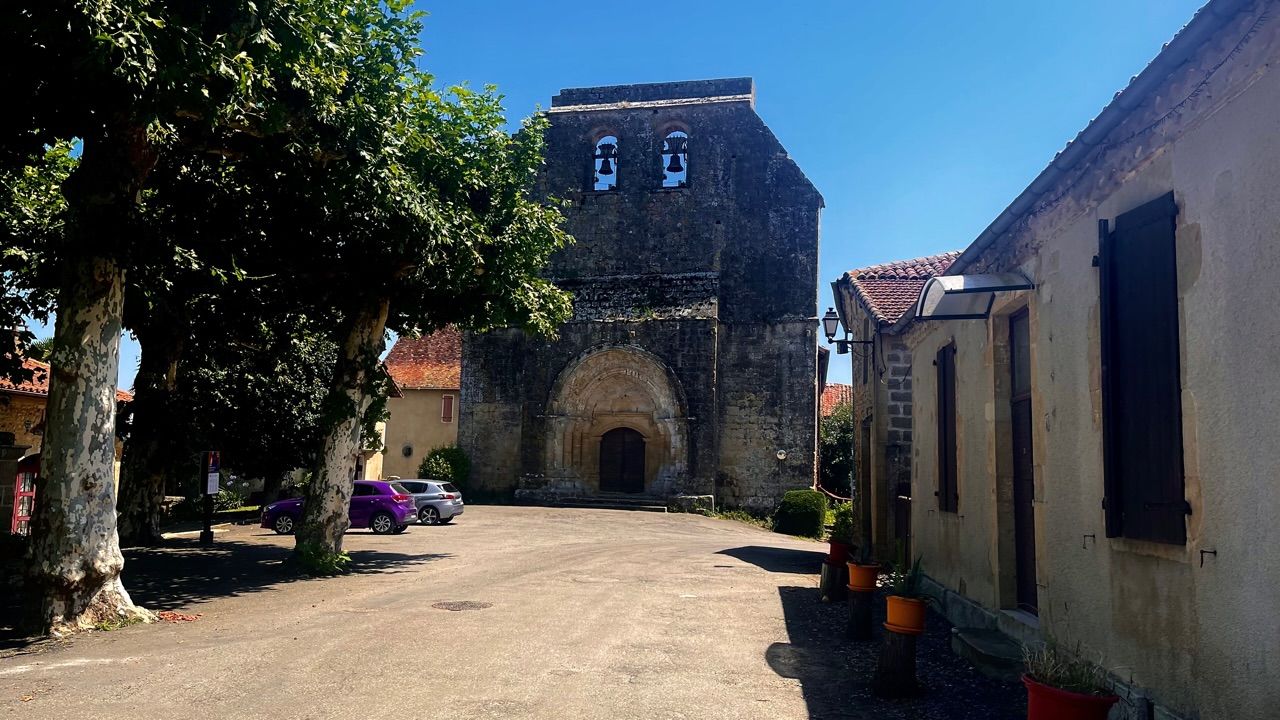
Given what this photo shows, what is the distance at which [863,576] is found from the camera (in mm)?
8602

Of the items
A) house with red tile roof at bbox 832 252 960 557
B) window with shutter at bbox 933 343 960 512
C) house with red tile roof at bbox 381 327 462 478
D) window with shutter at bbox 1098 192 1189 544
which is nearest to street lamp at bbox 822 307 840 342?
house with red tile roof at bbox 832 252 960 557

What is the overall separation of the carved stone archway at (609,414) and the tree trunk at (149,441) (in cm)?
1405

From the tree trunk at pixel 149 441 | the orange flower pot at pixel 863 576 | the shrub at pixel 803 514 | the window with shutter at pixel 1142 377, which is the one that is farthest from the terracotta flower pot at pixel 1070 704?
the shrub at pixel 803 514

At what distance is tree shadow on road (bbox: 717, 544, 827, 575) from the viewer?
593 inches

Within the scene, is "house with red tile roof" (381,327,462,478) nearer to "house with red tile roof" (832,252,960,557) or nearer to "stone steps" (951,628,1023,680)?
"house with red tile roof" (832,252,960,557)


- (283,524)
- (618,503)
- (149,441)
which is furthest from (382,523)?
(618,503)

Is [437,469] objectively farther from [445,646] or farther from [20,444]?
[445,646]

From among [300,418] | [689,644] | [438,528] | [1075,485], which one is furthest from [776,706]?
[300,418]

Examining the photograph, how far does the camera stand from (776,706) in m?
6.20

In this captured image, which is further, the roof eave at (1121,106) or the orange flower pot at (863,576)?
the orange flower pot at (863,576)

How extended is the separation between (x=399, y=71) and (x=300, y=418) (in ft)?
47.2

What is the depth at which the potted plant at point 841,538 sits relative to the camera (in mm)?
11023

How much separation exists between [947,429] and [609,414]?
20430 millimetres

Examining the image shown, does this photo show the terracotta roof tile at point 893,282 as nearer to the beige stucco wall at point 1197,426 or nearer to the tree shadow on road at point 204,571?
the beige stucco wall at point 1197,426
